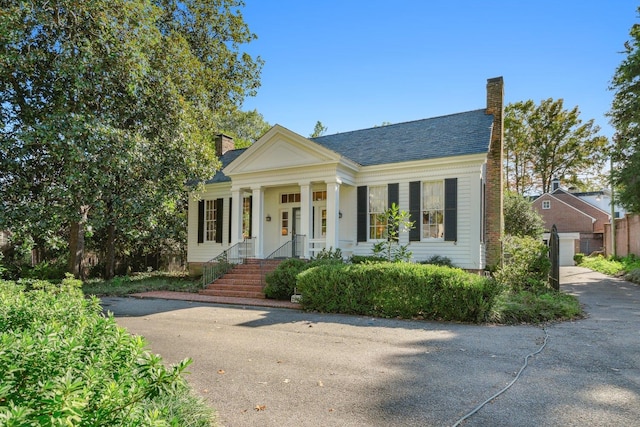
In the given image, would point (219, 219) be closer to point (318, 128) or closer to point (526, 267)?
point (526, 267)

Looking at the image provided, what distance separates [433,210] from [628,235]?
21452mm

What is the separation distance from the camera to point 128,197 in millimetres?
13195

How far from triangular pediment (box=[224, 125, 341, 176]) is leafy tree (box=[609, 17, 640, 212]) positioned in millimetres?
14293

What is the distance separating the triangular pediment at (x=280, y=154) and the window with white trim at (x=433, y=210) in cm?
327

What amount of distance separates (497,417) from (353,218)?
1120 centimetres

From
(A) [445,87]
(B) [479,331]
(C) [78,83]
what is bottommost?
(B) [479,331]

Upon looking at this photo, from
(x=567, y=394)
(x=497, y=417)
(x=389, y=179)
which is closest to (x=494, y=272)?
(x=389, y=179)

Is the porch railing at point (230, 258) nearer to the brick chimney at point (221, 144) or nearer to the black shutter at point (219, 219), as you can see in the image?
the black shutter at point (219, 219)

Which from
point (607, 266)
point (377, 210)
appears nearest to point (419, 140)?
point (377, 210)

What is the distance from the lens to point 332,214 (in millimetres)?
13578

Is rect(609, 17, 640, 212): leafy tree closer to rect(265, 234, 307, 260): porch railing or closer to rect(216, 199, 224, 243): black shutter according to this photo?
rect(265, 234, 307, 260): porch railing

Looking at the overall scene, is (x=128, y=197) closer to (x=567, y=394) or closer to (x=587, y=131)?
(x=567, y=394)

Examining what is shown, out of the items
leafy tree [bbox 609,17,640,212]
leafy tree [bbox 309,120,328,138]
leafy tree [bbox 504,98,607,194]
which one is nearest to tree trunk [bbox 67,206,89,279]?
leafy tree [bbox 609,17,640,212]

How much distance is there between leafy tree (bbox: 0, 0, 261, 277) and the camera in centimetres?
1112
